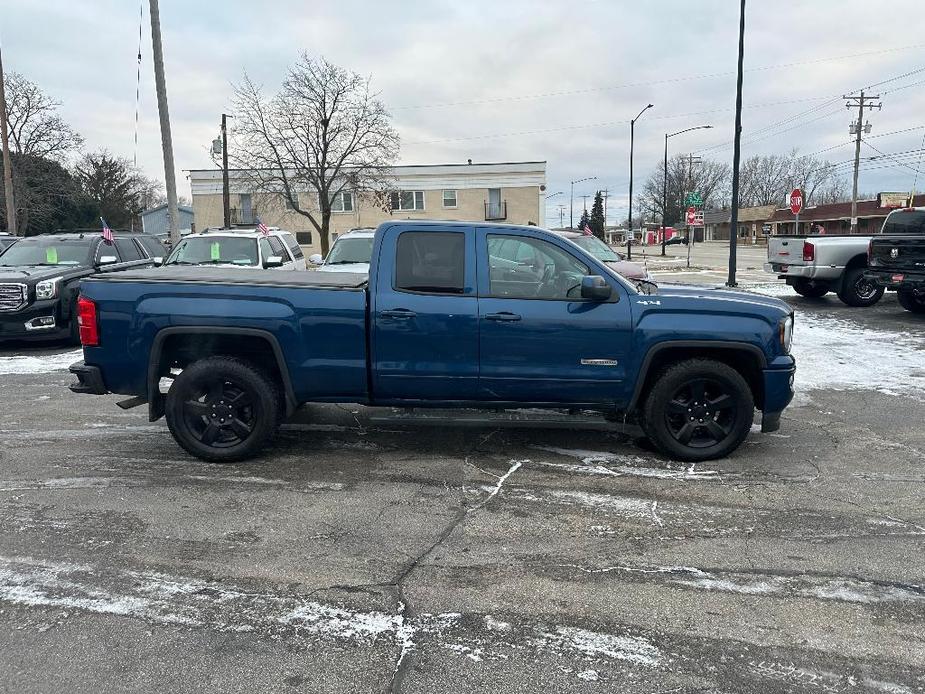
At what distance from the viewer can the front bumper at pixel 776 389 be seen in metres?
5.01

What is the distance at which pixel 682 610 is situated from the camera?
3.18 m

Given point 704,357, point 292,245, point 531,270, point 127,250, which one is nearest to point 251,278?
point 531,270

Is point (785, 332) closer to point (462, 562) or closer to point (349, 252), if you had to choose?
point (462, 562)

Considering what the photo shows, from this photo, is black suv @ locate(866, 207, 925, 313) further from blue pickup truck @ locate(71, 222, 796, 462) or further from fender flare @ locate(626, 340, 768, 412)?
fender flare @ locate(626, 340, 768, 412)

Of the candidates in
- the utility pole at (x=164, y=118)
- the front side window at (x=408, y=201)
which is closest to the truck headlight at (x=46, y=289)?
the utility pole at (x=164, y=118)

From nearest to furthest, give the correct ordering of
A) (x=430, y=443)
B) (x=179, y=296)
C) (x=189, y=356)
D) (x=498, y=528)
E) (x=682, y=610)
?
(x=682, y=610) < (x=498, y=528) < (x=179, y=296) < (x=189, y=356) < (x=430, y=443)

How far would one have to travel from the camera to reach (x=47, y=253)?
1123 centimetres

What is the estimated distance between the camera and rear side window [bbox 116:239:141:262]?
39.7ft

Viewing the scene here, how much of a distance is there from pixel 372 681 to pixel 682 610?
60.1 inches

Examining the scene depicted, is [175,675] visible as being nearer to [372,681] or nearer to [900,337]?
[372,681]

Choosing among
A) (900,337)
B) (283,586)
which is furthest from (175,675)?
(900,337)

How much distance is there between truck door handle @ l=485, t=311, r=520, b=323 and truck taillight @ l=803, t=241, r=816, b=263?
1200 centimetres

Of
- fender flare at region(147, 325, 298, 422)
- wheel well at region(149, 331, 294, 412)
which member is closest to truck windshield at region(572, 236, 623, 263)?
wheel well at region(149, 331, 294, 412)

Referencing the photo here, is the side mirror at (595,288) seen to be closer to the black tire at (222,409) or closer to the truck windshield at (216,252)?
the black tire at (222,409)
